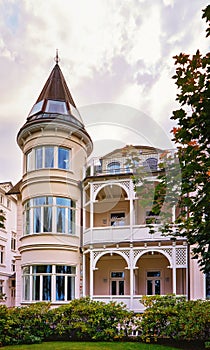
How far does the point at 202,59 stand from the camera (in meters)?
6.98

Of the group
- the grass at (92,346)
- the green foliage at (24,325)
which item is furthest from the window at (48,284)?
the grass at (92,346)

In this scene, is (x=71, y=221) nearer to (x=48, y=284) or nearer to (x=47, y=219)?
(x=47, y=219)

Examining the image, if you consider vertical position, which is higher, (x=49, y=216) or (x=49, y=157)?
(x=49, y=157)

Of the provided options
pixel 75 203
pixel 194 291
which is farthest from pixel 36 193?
pixel 194 291

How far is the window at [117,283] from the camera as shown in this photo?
78.2 feet

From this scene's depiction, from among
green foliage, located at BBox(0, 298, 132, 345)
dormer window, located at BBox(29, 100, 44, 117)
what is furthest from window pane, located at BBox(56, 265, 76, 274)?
dormer window, located at BBox(29, 100, 44, 117)

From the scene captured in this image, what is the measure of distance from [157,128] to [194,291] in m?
10.9

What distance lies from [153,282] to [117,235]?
145 inches

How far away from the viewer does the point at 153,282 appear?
2359 cm

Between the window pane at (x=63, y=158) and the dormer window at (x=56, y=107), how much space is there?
80.8 inches

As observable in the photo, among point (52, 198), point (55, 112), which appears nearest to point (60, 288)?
point (52, 198)

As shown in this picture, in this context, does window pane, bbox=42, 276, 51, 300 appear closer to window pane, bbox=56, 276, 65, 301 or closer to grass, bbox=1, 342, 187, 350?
window pane, bbox=56, 276, 65, 301

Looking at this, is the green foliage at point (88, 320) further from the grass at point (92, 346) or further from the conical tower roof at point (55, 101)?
the conical tower roof at point (55, 101)

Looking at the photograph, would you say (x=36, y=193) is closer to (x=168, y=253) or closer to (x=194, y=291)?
(x=168, y=253)
